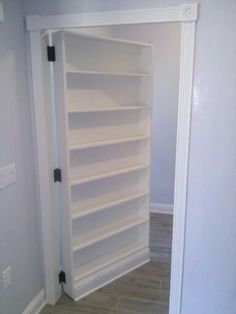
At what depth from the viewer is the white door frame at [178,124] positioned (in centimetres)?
164

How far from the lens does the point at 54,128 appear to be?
215 cm

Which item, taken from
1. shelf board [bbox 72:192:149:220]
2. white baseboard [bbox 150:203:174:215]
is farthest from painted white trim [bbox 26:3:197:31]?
white baseboard [bbox 150:203:174:215]

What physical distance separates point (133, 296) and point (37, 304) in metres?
0.78

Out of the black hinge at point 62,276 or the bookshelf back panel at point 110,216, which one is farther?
the bookshelf back panel at point 110,216

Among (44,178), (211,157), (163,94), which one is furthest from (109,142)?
(163,94)

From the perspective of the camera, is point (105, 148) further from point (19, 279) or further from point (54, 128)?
point (19, 279)

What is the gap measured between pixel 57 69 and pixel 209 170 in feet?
4.07

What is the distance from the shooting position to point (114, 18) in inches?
67.1

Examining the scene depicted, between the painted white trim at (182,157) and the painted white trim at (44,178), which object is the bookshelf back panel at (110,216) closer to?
the painted white trim at (44,178)

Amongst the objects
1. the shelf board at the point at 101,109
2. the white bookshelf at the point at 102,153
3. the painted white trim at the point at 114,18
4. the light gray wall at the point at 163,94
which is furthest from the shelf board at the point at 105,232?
the painted white trim at the point at 114,18

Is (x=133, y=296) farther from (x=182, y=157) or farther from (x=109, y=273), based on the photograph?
(x=182, y=157)

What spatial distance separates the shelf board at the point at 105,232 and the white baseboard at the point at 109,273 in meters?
0.29

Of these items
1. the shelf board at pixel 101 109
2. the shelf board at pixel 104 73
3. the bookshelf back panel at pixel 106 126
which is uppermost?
the shelf board at pixel 104 73

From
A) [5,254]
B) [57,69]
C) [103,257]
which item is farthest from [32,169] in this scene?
[103,257]
